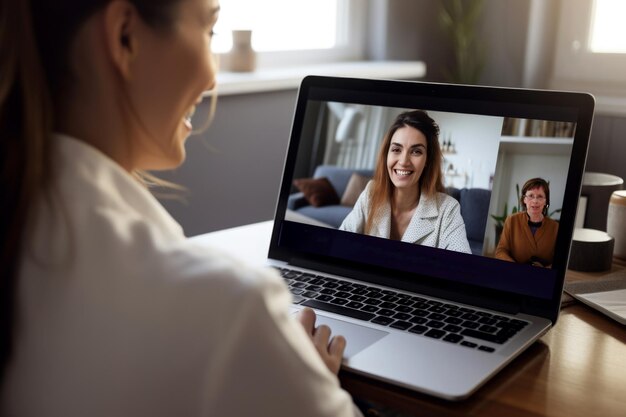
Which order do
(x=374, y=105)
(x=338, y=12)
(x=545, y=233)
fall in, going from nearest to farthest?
(x=545, y=233) < (x=374, y=105) < (x=338, y=12)

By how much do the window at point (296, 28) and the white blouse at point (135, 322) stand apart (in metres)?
1.94

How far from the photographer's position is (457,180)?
44.7 inches

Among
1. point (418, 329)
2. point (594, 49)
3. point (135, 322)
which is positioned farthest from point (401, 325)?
point (594, 49)

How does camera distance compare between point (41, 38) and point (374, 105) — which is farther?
point (374, 105)

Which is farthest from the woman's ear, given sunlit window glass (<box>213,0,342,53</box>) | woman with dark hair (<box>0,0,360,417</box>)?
sunlit window glass (<box>213,0,342,53</box>)

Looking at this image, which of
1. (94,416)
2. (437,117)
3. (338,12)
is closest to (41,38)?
(94,416)

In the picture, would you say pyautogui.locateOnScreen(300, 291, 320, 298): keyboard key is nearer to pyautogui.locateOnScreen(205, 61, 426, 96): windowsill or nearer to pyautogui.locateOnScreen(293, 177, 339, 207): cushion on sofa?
pyautogui.locateOnScreen(293, 177, 339, 207): cushion on sofa

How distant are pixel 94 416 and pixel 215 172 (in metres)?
1.85

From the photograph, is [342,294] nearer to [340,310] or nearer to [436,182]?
[340,310]

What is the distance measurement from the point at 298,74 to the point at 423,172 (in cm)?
156

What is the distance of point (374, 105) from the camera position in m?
1.27

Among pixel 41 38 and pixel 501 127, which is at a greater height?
pixel 41 38

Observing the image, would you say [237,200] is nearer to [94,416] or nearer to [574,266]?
[574,266]

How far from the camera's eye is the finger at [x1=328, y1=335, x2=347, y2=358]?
922 mm
